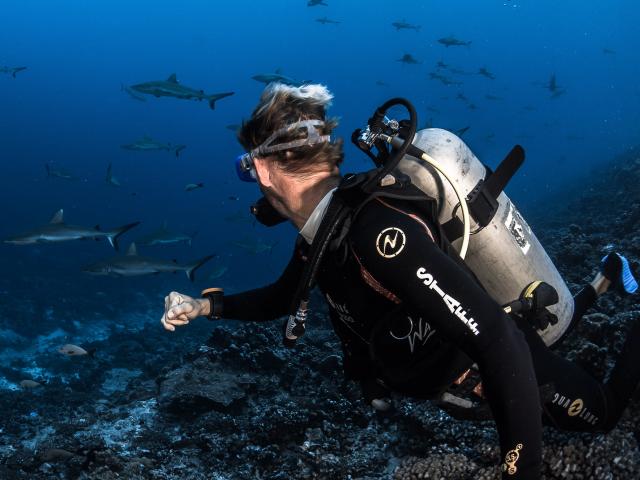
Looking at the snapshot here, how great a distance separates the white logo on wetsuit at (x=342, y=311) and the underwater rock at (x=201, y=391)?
4.26 meters

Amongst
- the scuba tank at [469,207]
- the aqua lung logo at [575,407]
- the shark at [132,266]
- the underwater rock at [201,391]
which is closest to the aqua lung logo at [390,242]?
the scuba tank at [469,207]

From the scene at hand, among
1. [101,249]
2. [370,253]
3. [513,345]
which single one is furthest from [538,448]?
[101,249]

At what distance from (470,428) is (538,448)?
2486 millimetres

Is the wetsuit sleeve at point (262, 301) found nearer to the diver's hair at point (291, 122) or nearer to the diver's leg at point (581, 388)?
the diver's hair at point (291, 122)

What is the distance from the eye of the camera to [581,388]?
114 inches

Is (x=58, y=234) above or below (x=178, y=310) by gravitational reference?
below

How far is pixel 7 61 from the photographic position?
550 feet

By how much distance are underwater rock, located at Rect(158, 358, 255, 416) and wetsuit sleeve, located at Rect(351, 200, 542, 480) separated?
5.05 m

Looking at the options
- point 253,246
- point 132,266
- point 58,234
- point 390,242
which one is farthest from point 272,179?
point 253,246

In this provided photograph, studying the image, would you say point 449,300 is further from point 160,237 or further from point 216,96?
point 216,96

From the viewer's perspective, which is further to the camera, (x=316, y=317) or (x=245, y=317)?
(x=316, y=317)

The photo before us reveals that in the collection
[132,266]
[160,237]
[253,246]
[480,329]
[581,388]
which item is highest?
[480,329]

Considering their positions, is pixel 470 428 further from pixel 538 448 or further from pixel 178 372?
pixel 178 372

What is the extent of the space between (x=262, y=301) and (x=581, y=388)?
7.14 ft
